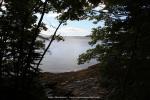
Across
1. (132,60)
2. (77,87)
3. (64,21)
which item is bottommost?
(77,87)

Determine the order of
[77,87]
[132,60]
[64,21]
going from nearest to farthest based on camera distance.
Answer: [132,60] < [64,21] < [77,87]

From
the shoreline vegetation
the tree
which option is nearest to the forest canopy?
the tree

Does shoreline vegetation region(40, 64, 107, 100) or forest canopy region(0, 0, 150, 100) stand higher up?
forest canopy region(0, 0, 150, 100)

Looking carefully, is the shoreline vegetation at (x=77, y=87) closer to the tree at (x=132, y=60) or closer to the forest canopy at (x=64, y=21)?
the forest canopy at (x=64, y=21)

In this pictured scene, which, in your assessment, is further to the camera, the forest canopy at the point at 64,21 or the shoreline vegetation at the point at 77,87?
the shoreline vegetation at the point at 77,87

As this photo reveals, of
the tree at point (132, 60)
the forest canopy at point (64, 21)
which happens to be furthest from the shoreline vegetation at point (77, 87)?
the tree at point (132, 60)

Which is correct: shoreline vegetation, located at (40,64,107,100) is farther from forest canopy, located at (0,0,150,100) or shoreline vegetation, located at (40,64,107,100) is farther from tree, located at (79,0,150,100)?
tree, located at (79,0,150,100)

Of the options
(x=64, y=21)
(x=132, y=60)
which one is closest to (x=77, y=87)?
(x=64, y=21)

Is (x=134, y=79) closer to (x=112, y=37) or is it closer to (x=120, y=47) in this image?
(x=120, y=47)

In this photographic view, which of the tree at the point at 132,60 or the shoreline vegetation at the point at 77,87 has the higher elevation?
the tree at the point at 132,60

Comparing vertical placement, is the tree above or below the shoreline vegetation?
above

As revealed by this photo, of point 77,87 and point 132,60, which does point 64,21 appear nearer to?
point 132,60

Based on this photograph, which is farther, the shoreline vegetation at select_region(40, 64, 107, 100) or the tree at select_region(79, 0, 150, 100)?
the shoreline vegetation at select_region(40, 64, 107, 100)

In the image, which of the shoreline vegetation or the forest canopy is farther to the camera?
the shoreline vegetation
